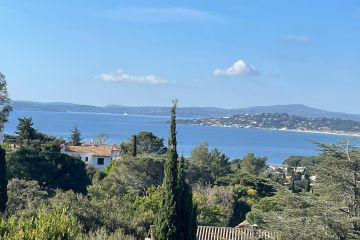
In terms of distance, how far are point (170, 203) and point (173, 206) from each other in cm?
14

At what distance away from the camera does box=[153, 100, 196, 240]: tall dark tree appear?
17.0 m

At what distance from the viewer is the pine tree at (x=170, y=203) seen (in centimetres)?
1700

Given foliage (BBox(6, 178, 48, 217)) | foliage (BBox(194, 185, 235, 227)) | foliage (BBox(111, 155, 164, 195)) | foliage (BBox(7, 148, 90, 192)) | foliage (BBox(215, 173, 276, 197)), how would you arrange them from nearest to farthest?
1. foliage (BBox(6, 178, 48, 217))
2. foliage (BBox(194, 185, 235, 227))
3. foliage (BBox(7, 148, 90, 192))
4. foliage (BBox(111, 155, 164, 195))
5. foliage (BBox(215, 173, 276, 197))

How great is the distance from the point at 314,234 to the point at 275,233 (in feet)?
3.46

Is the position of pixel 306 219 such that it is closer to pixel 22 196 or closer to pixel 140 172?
pixel 22 196

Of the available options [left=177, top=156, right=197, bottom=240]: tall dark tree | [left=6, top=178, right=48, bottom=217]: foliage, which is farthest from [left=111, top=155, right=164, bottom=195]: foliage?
[left=177, top=156, right=197, bottom=240]: tall dark tree

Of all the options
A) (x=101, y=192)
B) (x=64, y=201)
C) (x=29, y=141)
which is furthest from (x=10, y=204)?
(x=29, y=141)

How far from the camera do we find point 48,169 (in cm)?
3559

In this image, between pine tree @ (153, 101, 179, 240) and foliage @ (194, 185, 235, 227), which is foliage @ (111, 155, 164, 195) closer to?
foliage @ (194, 185, 235, 227)

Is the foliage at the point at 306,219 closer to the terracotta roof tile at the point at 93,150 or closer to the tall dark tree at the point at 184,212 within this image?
the tall dark tree at the point at 184,212

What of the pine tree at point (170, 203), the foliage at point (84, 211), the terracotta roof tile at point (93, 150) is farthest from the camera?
the terracotta roof tile at point (93, 150)

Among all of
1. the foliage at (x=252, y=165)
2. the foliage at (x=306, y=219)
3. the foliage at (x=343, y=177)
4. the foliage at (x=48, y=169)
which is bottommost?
the foliage at (x=252, y=165)

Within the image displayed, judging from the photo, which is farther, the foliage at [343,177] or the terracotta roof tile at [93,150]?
the terracotta roof tile at [93,150]

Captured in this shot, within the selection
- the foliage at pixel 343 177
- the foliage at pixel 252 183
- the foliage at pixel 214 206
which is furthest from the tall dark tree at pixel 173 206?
the foliage at pixel 252 183
